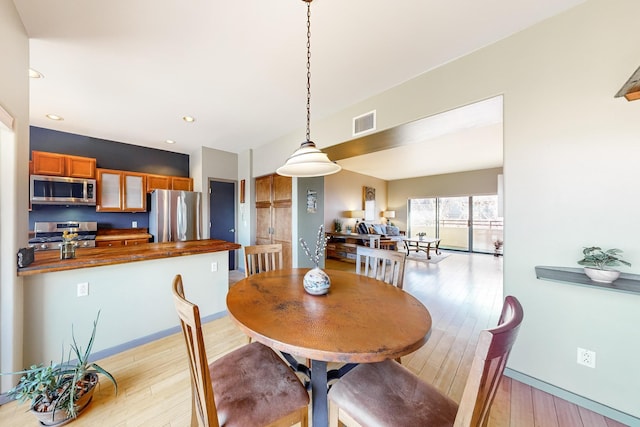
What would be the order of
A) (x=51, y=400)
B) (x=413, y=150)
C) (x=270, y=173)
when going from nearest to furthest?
1. (x=51, y=400)
2. (x=270, y=173)
3. (x=413, y=150)

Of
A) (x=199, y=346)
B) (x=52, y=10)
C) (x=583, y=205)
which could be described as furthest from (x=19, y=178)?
(x=583, y=205)

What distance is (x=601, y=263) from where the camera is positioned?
57.3 inches

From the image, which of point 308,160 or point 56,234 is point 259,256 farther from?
point 56,234

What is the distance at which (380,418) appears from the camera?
934 millimetres

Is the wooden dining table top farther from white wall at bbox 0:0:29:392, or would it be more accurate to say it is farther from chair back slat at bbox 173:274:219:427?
white wall at bbox 0:0:29:392

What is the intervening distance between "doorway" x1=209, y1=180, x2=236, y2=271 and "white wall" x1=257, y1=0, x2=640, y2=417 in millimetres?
4689

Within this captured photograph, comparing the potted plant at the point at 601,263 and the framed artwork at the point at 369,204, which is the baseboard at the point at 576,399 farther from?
the framed artwork at the point at 369,204

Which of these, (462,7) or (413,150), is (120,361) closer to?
(462,7)

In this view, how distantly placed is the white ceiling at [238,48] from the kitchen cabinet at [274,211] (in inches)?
56.3

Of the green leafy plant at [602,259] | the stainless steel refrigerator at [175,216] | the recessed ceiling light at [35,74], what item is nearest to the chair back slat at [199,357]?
the green leafy plant at [602,259]

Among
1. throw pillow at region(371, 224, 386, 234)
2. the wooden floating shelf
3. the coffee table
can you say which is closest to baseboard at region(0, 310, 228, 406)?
the wooden floating shelf

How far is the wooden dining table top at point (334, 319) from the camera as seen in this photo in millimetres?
904

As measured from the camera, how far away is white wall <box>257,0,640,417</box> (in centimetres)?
144

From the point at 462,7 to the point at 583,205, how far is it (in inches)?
63.4
